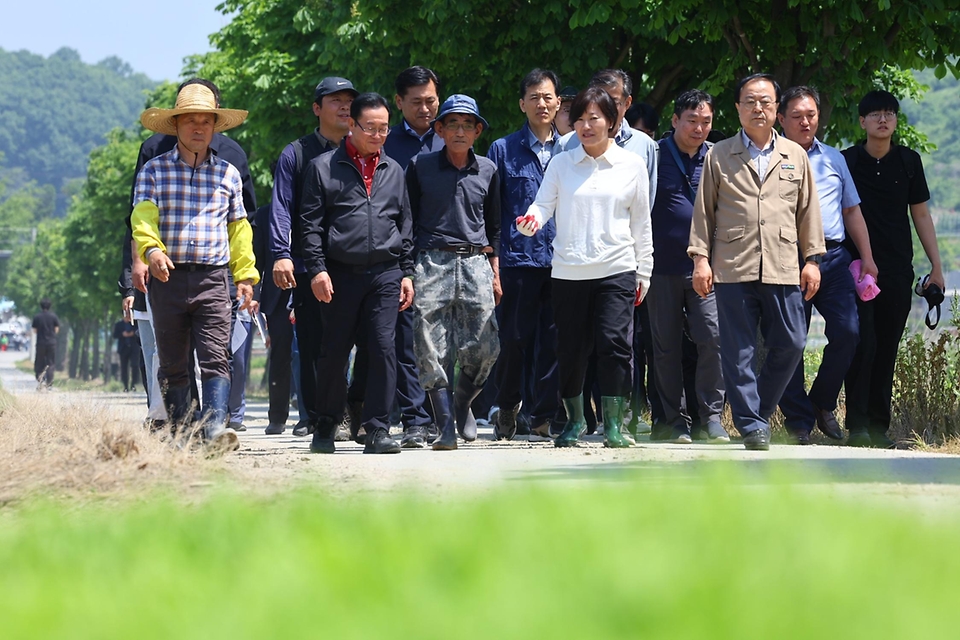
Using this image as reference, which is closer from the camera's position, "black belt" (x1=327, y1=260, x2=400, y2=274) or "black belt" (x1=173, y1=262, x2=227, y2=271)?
"black belt" (x1=173, y1=262, x2=227, y2=271)

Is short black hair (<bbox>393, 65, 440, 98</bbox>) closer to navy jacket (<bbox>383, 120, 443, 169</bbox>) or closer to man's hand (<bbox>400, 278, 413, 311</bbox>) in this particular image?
navy jacket (<bbox>383, 120, 443, 169</bbox>)

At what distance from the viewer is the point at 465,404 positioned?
35.8ft

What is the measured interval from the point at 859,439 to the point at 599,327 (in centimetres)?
239

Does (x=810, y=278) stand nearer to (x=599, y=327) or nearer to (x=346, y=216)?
(x=599, y=327)

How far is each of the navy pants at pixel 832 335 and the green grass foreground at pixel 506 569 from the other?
7.10 m

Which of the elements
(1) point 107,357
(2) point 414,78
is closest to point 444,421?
(2) point 414,78

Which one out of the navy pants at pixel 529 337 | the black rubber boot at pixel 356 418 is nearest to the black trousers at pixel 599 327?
the navy pants at pixel 529 337

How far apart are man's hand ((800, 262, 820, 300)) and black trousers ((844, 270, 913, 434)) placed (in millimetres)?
1428

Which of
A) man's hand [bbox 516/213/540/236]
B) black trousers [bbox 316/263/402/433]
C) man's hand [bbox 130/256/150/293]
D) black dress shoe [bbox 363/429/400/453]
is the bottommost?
black dress shoe [bbox 363/429/400/453]

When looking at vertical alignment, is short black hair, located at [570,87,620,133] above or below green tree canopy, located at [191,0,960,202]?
below

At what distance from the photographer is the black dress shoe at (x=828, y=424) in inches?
449

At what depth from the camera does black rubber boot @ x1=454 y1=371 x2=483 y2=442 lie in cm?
1065

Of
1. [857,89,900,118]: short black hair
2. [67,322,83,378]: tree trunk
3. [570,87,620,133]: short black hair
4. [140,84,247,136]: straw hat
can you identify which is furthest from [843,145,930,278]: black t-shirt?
[67,322,83,378]: tree trunk

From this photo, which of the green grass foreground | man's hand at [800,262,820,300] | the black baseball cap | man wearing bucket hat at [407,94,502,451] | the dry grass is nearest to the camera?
the green grass foreground
